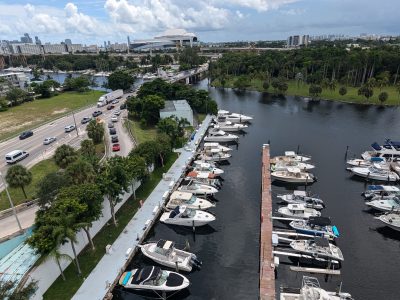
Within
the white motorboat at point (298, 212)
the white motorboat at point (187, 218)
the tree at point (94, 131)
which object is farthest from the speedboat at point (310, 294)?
the tree at point (94, 131)

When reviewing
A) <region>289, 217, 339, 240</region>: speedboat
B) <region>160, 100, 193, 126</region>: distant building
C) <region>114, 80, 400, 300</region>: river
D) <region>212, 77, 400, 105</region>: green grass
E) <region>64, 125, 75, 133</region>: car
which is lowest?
<region>114, 80, 400, 300</region>: river

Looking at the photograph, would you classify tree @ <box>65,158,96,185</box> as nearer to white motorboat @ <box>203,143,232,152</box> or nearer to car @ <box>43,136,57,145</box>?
white motorboat @ <box>203,143,232,152</box>

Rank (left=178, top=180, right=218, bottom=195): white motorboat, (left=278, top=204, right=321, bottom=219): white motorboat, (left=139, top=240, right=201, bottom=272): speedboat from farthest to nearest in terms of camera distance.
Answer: (left=178, top=180, right=218, bottom=195): white motorboat < (left=278, top=204, right=321, bottom=219): white motorboat < (left=139, top=240, right=201, bottom=272): speedboat

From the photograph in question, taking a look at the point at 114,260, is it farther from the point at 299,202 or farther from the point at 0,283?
the point at 299,202

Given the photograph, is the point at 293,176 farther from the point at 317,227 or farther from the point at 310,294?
the point at 310,294

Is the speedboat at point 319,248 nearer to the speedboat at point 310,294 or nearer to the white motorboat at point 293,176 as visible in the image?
the speedboat at point 310,294

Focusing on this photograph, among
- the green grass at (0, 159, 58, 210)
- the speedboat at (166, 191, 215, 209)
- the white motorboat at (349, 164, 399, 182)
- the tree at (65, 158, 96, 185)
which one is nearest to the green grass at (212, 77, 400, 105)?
the white motorboat at (349, 164, 399, 182)

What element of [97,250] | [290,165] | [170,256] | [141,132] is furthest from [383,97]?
[97,250]
